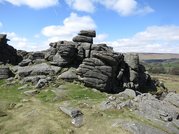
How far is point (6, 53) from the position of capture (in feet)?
212

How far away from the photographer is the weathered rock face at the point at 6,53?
6262 cm

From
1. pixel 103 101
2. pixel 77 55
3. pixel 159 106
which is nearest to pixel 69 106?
pixel 103 101

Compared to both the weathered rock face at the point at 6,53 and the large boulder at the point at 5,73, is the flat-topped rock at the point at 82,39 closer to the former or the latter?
the weathered rock face at the point at 6,53

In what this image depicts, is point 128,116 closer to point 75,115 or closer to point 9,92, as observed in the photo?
point 75,115

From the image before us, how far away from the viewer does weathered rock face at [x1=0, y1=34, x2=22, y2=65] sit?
62625 mm

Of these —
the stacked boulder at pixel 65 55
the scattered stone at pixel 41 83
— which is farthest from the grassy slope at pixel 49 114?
the stacked boulder at pixel 65 55

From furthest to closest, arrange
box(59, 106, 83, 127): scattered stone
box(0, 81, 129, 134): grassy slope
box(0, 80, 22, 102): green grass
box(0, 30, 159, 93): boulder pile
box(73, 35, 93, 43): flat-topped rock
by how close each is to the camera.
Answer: box(73, 35, 93, 43): flat-topped rock → box(0, 30, 159, 93): boulder pile → box(0, 80, 22, 102): green grass → box(59, 106, 83, 127): scattered stone → box(0, 81, 129, 134): grassy slope

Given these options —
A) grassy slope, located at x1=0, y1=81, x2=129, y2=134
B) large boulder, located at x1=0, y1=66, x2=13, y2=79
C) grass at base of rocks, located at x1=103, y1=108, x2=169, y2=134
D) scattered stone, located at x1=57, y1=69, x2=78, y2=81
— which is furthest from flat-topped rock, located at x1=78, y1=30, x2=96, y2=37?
grass at base of rocks, located at x1=103, y1=108, x2=169, y2=134

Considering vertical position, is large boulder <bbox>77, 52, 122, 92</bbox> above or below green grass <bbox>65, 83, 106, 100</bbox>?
above

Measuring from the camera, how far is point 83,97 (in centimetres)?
3947

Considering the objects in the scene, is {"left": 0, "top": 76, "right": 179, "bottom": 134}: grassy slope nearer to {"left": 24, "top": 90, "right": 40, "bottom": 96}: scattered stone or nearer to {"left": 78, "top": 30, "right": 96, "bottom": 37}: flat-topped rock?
{"left": 24, "top": 90, "right": 40, "bottom": 96}: scattered stone

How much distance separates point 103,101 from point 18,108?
1079 centimetres

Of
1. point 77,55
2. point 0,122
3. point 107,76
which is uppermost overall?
point 77,55

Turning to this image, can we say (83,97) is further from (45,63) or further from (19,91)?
(45,63)
